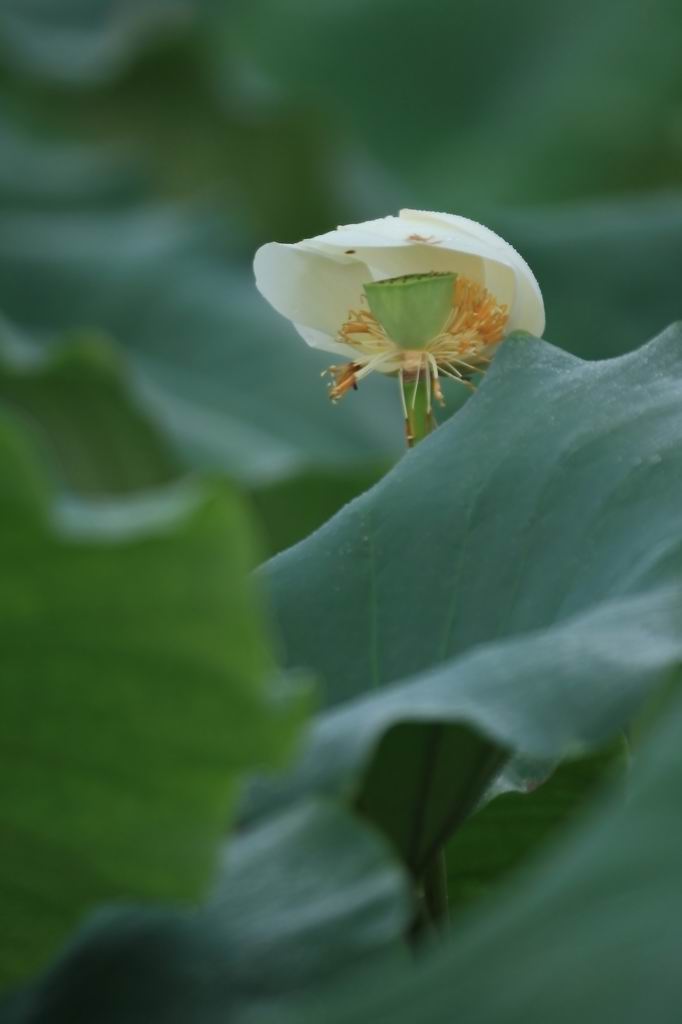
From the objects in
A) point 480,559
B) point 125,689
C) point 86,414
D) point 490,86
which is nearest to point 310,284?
point 480,559

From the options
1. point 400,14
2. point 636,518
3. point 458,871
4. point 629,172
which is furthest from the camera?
point 400,14

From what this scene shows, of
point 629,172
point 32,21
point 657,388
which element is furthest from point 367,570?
point 32,21

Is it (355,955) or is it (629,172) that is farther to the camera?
(629,172)

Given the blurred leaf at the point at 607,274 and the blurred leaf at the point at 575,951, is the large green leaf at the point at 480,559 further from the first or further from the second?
the blurred leaf at the point at 607,274

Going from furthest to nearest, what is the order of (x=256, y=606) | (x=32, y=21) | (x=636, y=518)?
(x=32, y=21)
(x=636, y=518)
(x=256, y=606)

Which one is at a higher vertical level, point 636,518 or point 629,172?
point 636,518

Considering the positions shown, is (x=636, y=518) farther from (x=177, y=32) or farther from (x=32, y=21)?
(x=32, y=21)

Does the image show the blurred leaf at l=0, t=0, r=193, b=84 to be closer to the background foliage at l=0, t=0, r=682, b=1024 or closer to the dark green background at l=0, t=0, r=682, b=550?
the dark green background at l=0, t=0, r=682, b=550
